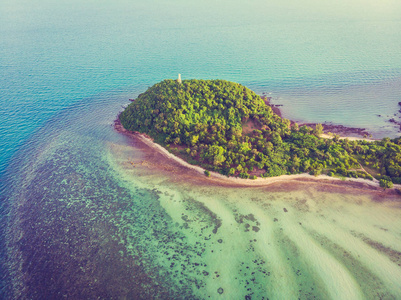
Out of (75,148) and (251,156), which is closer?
(251,156)

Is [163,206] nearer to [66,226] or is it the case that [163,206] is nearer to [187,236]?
[187,236]

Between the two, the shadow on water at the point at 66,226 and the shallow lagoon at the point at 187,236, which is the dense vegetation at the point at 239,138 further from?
the shadow on water at the point at 66,226

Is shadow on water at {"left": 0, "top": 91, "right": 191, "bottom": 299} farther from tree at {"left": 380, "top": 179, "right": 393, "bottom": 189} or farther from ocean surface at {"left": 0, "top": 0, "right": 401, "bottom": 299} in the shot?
tree at {"left": 380, "top": 179, "right": 393, "bottom": 189}

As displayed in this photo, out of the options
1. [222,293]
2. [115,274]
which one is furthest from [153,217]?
[222,293]

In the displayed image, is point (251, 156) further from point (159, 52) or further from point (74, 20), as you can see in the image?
point (74, 20)

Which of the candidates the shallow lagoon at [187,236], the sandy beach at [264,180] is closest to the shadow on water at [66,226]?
the shallow lagoon at [187,236]

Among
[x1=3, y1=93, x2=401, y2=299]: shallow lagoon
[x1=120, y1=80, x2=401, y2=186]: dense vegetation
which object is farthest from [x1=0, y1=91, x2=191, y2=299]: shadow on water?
[x1=120, y1=80, x2=401, y2=186]: dense vegetation
